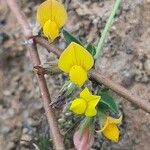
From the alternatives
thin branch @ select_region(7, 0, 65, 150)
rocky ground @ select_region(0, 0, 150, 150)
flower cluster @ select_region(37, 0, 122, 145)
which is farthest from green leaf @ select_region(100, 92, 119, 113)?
rocky ground @ select_region(0, 0, 150, 150)

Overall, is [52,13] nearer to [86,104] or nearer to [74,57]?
[74,57]

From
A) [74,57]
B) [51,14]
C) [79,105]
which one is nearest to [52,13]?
[51,14]

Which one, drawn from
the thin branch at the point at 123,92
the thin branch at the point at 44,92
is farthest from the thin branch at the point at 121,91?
the thin branch at the point at 44,92

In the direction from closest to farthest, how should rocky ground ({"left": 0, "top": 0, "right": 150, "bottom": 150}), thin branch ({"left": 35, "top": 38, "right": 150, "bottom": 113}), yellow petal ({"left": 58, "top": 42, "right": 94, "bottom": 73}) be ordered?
thin branch ({"left": 35, "top": 38, "right": 150, "bottom": 113}) → yellow petal ({"left": 58, "top": 42, "right": 94, "bottom": 73}) → rocky ground ({"left": 0, "top": 0, "right": 150, "bottom": 150})

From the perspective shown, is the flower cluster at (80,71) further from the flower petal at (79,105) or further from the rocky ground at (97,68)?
the rocky ground at (97,68)

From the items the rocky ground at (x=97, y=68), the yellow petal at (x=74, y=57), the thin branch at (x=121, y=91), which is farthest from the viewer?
the rocky ground at (x=97, y=68)

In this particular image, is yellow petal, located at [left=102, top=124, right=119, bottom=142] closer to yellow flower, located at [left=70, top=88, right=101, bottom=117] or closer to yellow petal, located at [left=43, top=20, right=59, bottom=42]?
yellow flower, located at [left=70, top=88, right=101, bottom=117]

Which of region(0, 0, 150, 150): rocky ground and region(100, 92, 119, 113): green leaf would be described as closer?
region(100, 92, 119, 113): green leaf

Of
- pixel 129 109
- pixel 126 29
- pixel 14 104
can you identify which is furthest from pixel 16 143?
pixel 126 29
